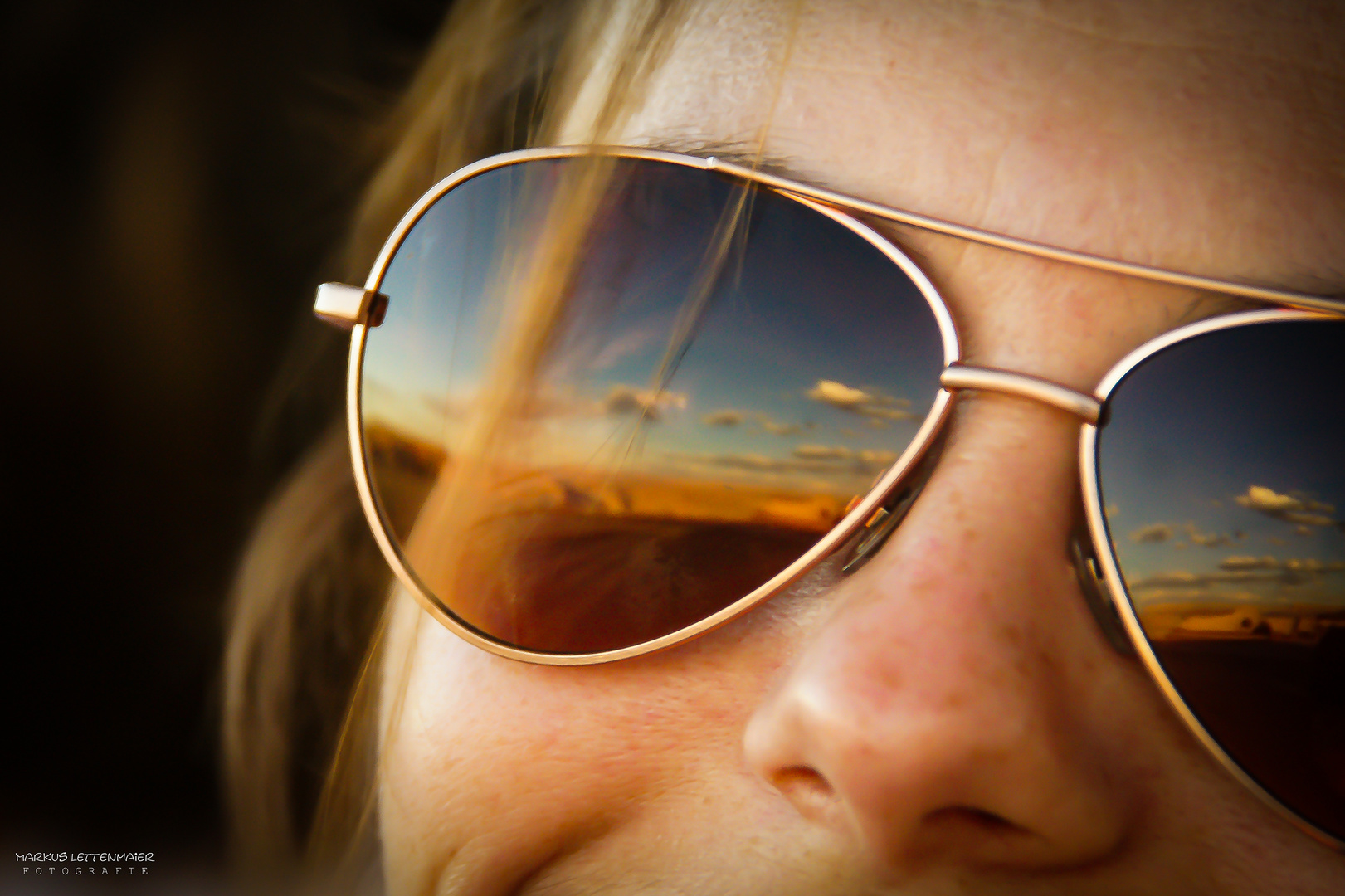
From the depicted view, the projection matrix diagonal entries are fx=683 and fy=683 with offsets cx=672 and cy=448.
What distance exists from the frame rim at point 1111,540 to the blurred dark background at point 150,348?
1327 millimetres

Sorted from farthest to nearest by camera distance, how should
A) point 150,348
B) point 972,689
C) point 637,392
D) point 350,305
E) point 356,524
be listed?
point 150,348, point 356,524, point 350,305, point 637,392, point 972,689

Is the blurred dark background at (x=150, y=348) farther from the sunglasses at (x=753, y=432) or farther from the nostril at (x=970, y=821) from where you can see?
the nostril at (x=970, y=821)

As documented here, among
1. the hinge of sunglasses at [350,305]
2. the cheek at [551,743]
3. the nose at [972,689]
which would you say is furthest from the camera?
the hinge of sunglasses at [350,305]

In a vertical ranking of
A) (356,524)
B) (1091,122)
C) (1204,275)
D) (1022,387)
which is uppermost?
(1091,122)

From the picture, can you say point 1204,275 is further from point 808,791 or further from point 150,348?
point 150,348

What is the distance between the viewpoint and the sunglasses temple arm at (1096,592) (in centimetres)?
52

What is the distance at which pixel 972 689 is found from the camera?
47cm

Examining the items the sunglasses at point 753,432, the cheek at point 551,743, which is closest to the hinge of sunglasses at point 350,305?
the sunglasses at point 753,432

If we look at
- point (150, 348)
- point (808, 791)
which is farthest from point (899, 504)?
point (150, 348)

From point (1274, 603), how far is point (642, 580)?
18.1 inches

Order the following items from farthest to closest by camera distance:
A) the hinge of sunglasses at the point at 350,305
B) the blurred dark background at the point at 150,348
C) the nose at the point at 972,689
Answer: the blurred dark background at the point at 150,348 < the hinge of sunglasses at the point at 350,305 < the nose at the point at 972,689

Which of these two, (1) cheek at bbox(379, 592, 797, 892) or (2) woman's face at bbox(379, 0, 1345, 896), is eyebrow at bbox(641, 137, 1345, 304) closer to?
(2) woman's face at bbox(379, 0, 1345, 896)

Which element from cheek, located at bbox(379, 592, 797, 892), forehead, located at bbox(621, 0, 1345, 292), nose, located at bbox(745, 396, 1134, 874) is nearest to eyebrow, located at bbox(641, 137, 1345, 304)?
forehead, located at bbox(621, 0, 1345, 292)

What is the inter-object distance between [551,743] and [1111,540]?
0.49 metres
